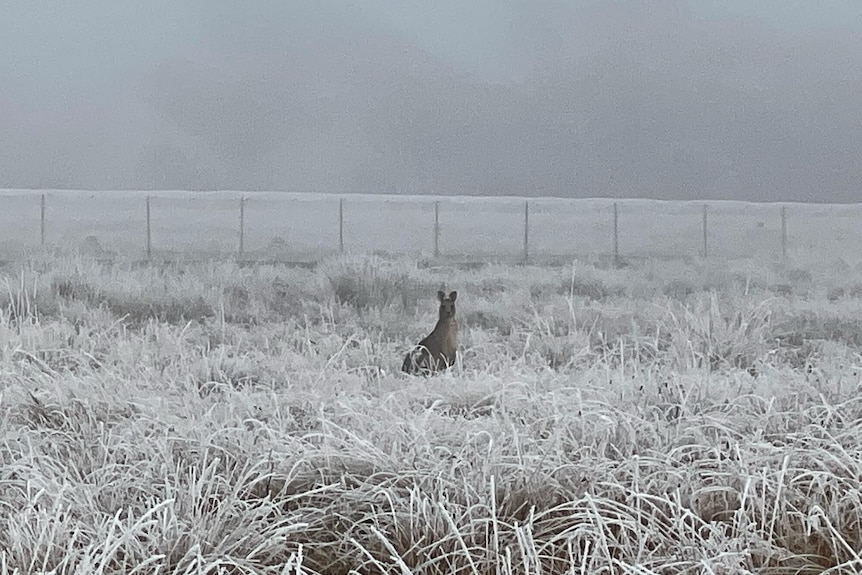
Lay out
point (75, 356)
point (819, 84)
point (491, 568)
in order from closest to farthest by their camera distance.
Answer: point (491, 568)
point (75, 356)
point (819, 84)

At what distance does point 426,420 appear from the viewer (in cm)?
184

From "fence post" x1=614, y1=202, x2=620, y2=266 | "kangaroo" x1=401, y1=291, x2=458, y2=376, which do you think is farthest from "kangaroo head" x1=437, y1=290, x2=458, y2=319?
"fence post" x1=614, y1=202, x2=620, y2=266

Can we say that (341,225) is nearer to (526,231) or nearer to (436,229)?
(436,229)

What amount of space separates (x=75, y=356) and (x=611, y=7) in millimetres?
1697

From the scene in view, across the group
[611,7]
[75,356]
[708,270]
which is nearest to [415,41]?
[611,7]

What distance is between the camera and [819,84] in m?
2.46

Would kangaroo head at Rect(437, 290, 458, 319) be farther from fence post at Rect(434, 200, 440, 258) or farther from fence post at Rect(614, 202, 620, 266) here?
fence post at Rect(614, 202, 620, 266)

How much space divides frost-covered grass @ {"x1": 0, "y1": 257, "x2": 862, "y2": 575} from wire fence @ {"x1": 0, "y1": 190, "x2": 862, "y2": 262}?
0.06 meters

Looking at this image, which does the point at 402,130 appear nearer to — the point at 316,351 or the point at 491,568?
the point at 316,351

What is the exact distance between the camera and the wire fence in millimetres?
2318

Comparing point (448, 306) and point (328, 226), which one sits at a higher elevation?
point (328, 226)

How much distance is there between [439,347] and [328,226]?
0.46 meters

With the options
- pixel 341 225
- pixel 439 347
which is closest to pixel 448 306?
pixel 439 347

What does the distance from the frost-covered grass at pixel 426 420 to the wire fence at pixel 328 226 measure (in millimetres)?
61
